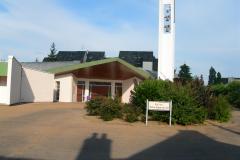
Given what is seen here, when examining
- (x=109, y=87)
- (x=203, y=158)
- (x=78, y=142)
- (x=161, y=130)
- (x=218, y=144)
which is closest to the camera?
(x=203, y=158)

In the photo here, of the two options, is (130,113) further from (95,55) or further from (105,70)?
(95,55)

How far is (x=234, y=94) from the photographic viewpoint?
161 ft

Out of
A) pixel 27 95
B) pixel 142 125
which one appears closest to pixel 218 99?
pixel 142 125

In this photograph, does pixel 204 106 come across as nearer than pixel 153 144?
No

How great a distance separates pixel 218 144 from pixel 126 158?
5160 millimetres

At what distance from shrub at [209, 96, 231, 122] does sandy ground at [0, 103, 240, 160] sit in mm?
3311

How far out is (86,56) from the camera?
62.4 meters

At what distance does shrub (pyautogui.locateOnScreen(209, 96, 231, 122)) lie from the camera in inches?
1022

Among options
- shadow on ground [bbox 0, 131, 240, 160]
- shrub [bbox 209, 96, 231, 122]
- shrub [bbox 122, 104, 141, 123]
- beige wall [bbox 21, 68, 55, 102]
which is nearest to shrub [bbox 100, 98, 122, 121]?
shrub [bbox 122, 104, 141, 123]

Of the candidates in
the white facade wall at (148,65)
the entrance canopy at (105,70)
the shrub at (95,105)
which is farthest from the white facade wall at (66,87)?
the white facade wall at (148,65)

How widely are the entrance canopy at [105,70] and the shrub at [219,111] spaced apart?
14.1 meters

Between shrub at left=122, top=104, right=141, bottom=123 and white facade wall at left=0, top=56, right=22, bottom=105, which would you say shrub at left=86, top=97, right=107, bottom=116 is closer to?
shrub at left=122, top=104, right=141, bottom=123

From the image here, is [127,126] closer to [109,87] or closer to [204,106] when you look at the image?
[204,106]

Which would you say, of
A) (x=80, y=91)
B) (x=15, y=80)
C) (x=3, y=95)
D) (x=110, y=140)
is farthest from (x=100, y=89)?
(x=110, y=140)
